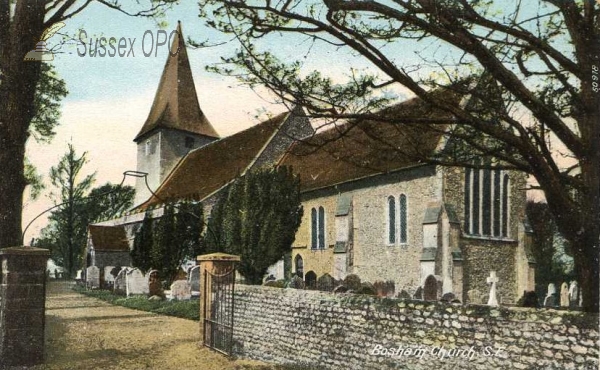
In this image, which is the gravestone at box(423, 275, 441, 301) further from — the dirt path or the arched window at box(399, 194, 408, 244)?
the dirt path

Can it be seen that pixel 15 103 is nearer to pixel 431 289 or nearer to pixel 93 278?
pixel 431 289

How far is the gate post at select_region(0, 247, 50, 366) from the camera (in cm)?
826

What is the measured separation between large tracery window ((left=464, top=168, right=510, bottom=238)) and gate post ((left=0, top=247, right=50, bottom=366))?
1534 cm

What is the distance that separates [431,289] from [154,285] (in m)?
10.6

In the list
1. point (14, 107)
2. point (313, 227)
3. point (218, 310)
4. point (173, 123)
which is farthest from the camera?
point (173, 123)

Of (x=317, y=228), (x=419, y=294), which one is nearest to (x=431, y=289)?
(x=419, y=294)

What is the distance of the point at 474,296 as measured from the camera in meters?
19.7

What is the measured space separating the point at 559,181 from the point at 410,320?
2.59 metres

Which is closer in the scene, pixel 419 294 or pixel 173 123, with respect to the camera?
pixel 419 294

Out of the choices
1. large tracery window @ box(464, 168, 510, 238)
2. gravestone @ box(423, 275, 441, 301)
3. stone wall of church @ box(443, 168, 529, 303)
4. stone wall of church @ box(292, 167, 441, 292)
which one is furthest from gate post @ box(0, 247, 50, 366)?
large tracery window @ box(464, 168, 510, 238)

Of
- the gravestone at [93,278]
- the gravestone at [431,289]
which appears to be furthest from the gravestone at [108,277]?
the gravestone at [431,289]

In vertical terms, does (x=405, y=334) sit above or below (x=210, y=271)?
below

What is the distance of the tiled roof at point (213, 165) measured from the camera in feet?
93.9

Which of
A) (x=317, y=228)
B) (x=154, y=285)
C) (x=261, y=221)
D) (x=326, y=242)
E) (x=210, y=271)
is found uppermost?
(x=261, y=221)
